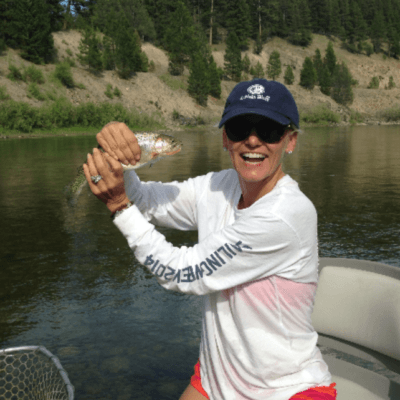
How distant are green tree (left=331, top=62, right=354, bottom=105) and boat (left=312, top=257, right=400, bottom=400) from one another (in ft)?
392

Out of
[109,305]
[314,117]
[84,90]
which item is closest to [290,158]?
[109,305]

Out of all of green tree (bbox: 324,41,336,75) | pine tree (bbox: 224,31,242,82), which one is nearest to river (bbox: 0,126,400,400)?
pine tree (bbox: 224,31,242,82)

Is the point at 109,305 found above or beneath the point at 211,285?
beneath

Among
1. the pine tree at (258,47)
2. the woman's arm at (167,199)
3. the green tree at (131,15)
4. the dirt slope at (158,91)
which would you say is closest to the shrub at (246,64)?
the dirt slope at (158,91)

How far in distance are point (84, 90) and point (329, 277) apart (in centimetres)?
7032

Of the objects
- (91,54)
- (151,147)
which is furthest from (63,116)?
(151,147)

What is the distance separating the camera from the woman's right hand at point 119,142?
98.4 inches

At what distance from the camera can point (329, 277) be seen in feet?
11.1

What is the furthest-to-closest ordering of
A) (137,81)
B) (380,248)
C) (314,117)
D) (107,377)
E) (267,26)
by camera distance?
(267,26)
(314,117)
(137,81)
(380,248)
(107,377)

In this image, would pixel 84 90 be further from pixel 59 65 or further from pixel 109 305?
pixel 109 305

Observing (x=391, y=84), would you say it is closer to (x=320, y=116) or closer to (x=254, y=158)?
(x=320, y=116)

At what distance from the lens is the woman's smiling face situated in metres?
2.53

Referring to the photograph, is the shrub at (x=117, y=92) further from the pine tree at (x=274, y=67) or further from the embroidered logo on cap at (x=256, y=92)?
the embroidered logo on cap at (x=256, y=92)

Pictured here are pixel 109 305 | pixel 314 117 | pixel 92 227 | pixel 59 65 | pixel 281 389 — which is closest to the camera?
pixel 281 389
